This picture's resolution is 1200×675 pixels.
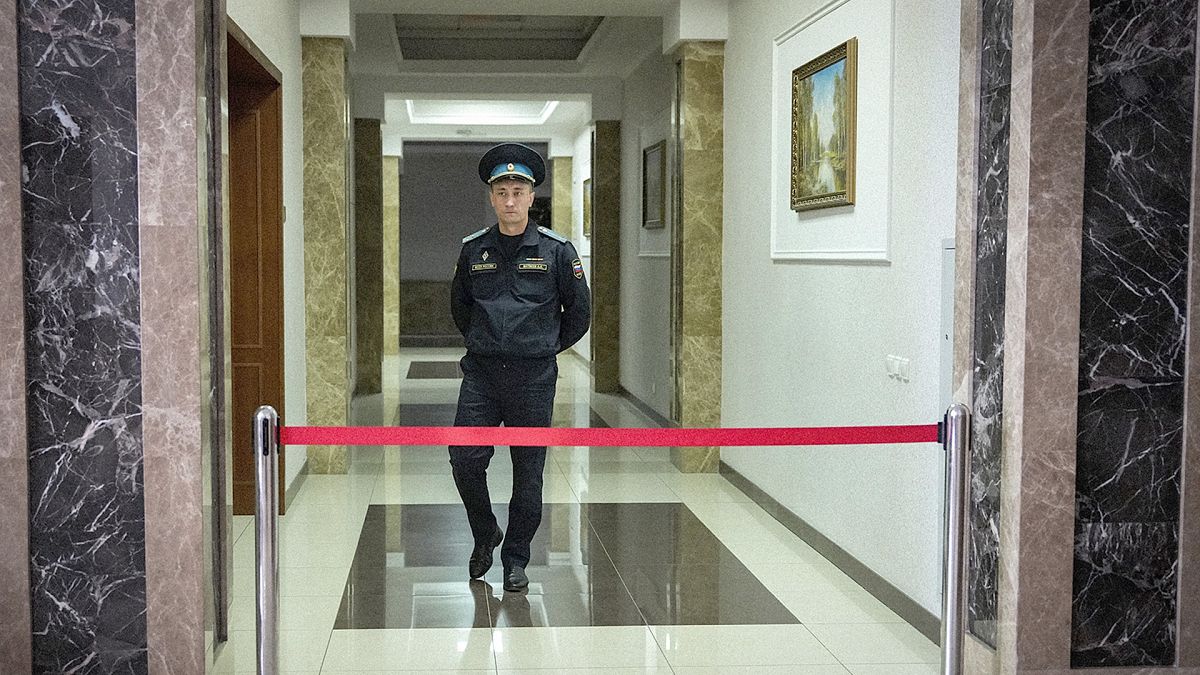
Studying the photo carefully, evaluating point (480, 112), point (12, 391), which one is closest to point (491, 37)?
point (480, 112)

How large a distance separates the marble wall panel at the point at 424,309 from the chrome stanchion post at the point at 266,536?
19.5 meters

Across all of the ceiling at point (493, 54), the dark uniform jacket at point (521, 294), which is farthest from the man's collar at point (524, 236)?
the ceiling at point (493, 54)

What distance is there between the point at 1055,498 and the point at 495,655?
6.79 feet

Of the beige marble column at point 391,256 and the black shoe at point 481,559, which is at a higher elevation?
the beige marble column at point 391,256

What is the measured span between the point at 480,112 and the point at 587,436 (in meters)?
16.3

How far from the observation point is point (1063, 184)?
12.9 feet

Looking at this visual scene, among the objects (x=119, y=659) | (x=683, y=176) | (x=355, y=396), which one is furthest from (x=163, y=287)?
(x=355, y=396)

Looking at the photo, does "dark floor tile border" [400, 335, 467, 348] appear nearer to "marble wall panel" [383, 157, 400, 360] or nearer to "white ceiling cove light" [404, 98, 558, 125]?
"marble wall panel" [383, 157, 400, 360]

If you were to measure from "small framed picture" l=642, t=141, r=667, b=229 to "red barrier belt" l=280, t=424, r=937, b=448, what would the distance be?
23.4ft

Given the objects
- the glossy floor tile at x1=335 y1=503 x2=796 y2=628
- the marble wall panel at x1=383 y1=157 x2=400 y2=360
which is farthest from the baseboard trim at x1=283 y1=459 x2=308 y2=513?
the marble wall panel at x1=383 y1=157 x2=400 y2=360

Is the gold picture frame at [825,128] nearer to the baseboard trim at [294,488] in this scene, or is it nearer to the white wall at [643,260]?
the baseboard trim at [294,488]

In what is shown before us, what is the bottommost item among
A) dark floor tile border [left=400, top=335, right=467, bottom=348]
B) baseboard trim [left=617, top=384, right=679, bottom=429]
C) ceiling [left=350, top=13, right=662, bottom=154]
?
baseboard trim [left=617, top=384, right=679, bottom=429]

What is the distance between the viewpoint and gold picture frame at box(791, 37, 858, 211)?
6004 mm

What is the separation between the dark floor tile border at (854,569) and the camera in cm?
503
